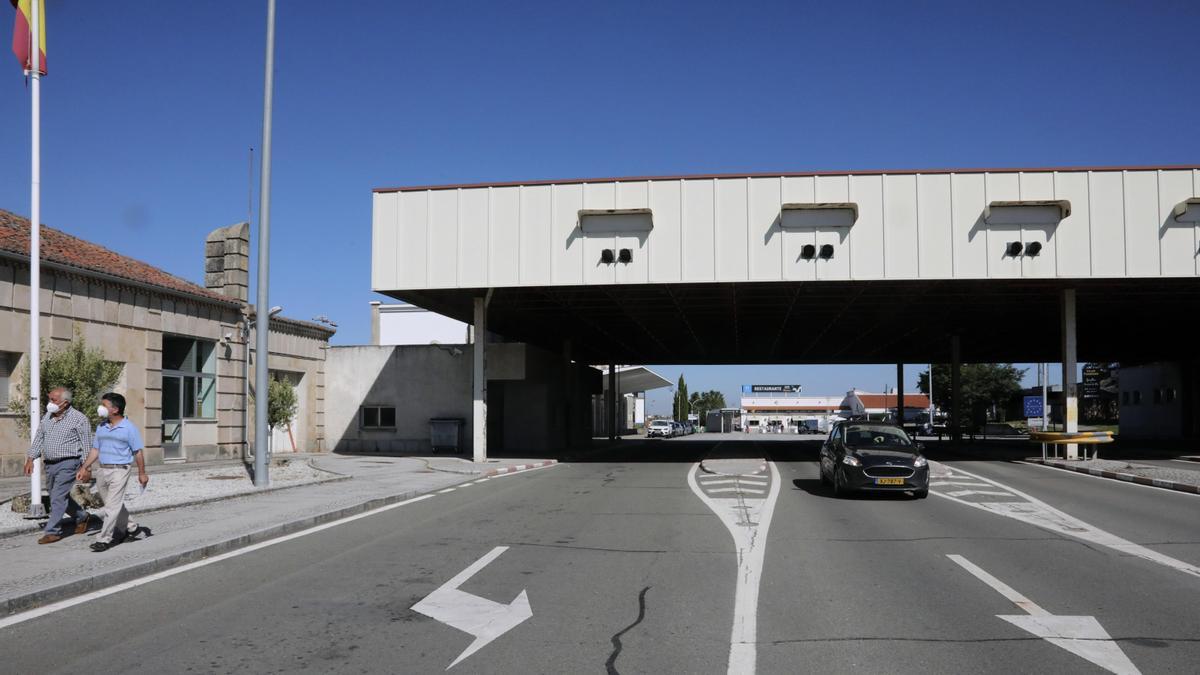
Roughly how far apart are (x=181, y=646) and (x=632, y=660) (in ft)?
9.72

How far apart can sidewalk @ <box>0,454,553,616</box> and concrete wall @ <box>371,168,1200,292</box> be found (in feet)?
29.7

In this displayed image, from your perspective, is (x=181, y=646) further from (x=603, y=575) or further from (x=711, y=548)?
(x=711, y=548)

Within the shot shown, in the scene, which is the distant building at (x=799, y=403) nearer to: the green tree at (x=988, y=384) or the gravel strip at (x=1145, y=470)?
the green tree at (x=988, y=384)

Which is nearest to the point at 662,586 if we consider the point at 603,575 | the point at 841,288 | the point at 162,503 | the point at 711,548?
the point at 603,575

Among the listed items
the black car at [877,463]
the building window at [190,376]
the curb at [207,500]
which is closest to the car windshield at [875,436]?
the black car at [877,463]

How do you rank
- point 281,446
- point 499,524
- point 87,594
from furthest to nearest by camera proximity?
point 281,446
point 499,524
point 87,594

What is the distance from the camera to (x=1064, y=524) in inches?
491

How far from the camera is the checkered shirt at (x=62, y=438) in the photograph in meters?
10.1

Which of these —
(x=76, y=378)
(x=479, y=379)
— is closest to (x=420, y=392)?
(x=479, y=379)

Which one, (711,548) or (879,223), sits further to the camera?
(879,223)

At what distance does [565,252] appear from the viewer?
2645 cm

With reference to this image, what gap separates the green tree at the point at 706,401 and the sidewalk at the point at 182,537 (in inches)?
5590

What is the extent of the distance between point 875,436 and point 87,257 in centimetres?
2044

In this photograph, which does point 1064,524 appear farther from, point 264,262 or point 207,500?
point 264,262
